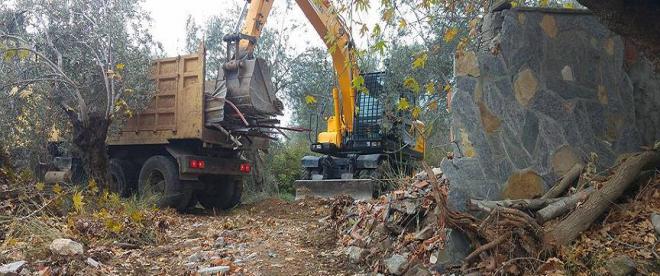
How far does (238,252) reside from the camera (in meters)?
5.84

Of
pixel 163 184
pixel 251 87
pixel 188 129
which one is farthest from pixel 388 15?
pixel 163 184

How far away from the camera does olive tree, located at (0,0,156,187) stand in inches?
389

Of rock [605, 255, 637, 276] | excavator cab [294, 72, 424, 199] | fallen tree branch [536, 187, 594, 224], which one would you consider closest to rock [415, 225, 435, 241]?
fallen tree branch [536, 187, 594, 224]

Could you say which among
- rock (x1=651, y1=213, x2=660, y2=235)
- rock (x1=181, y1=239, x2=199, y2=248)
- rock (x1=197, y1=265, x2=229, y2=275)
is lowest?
rock (x1=181, y1=239, x2=199, y2=248)

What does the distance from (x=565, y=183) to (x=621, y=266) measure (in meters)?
1.01

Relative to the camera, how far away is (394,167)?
1212 centimetres

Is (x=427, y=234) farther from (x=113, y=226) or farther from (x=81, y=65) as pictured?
(x=81, y=65)

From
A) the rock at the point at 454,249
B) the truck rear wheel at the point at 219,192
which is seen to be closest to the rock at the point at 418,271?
the rock at the point at 454,249

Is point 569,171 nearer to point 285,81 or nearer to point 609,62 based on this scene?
point 609,62

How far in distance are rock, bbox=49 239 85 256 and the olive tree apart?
480 centimetres

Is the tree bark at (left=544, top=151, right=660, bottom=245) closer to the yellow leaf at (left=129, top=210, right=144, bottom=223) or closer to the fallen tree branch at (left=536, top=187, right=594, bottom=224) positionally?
the fallen tree branch at (left=536, top=187, right=594, bottom=224)

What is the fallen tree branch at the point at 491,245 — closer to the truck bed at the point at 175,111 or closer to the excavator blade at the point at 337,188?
the excavator blade at the point at 337,188

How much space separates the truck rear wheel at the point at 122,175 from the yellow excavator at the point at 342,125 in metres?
2.66

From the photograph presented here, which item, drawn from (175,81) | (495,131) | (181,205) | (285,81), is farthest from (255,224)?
(285,81)
